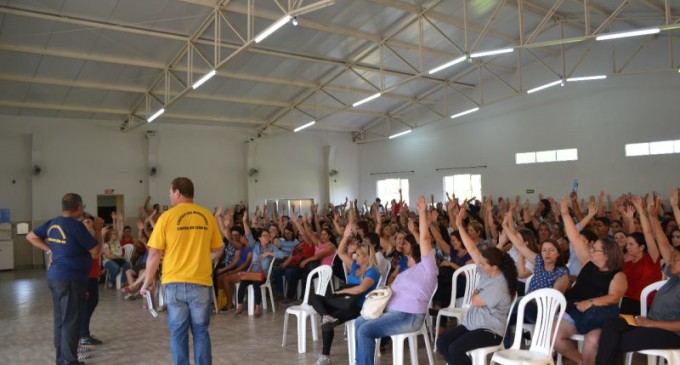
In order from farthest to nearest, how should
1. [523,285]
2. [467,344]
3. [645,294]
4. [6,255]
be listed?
1. [6,255]
2. [523,285]
3. [645,294]
4. [467,344]

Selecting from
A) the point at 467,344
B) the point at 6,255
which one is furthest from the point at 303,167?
the point at 467,344

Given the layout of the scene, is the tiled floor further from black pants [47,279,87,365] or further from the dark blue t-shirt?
the dark blue t-shirt

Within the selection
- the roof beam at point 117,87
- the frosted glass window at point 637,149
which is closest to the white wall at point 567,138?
the frosted glass window at point 637,149

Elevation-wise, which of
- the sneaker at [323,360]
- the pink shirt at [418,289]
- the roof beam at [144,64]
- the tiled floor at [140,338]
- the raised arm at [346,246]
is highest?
the roof beam at [144,64]

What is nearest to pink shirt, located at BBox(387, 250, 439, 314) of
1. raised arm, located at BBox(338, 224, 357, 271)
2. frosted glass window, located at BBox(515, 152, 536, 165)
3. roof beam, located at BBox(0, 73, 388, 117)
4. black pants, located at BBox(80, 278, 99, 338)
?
raised arm, located at BBox(338, 224, 357, 271)

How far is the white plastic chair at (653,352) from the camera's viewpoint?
9.84ft

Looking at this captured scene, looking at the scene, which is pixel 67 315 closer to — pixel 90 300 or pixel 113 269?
pixel 90 300

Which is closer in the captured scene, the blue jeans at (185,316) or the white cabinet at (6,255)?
the blue jeans at (185,316)

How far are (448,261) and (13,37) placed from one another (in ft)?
27.3

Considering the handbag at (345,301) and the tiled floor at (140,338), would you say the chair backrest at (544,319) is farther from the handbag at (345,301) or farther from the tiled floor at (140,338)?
the handbag at (345,301)

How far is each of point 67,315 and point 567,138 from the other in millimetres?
12649

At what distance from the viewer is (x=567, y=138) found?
13305 millimetres

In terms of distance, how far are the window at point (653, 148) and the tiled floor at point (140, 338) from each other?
31.0 feet

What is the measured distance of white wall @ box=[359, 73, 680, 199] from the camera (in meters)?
11.9
